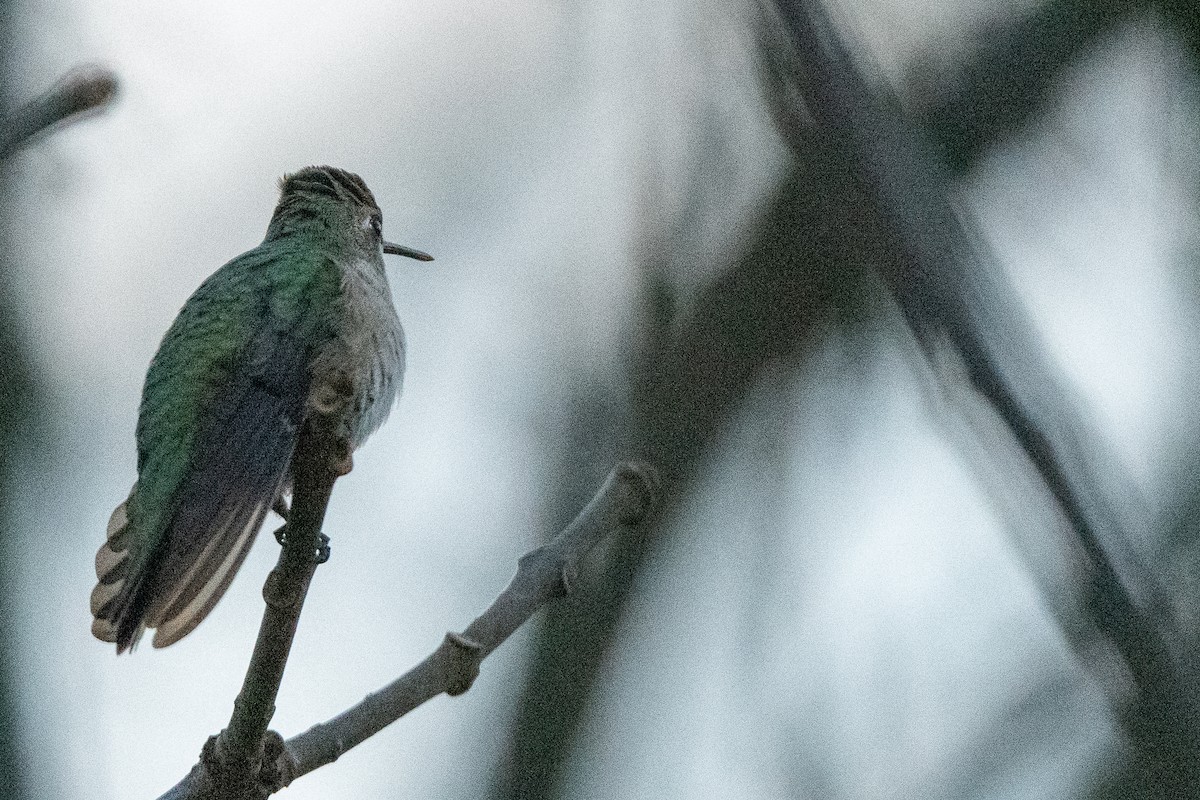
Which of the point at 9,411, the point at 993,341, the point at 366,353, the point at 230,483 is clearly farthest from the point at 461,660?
the point at 9,411

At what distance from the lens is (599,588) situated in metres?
3.67

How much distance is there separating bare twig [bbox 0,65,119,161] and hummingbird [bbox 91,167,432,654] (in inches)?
54.6

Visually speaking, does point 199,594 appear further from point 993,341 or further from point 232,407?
point 993,341

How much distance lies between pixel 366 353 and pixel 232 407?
Result: 0.52 m

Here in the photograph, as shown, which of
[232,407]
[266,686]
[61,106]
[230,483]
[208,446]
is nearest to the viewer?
[61,106]

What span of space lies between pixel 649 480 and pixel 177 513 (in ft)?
5.82

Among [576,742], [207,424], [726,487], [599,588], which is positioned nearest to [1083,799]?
[726,487]

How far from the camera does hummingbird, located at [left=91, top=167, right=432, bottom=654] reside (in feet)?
12.2

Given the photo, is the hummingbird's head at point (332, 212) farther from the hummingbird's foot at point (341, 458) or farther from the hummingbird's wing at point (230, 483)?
the hummingbird's foot at point (341, 458)

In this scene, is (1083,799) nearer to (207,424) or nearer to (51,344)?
(207,424)

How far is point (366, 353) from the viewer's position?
4574 mm

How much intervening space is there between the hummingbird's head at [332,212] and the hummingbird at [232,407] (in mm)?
90

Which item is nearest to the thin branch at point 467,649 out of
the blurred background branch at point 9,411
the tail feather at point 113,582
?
the tail feather at point 113,582

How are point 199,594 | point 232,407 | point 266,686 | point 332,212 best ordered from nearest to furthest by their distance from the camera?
point 266,686 < point 199,594 < point 232,407 < point 332,212
